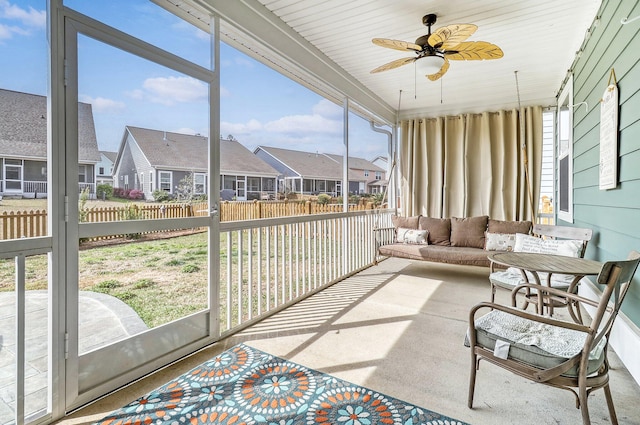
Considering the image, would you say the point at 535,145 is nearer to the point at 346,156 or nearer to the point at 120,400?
the point at 346,156

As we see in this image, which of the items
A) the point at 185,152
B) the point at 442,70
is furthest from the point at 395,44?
the point at 185,152

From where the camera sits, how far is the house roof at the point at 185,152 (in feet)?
6.98

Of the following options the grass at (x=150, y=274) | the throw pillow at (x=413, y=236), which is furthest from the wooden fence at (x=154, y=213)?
the throw pillow at (x=413, y=236)

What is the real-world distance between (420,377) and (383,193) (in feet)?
13.1

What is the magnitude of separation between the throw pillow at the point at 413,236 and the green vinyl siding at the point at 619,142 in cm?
181

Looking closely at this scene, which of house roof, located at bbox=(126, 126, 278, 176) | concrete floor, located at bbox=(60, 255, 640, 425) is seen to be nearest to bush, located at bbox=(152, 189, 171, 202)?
house roof, located at bbox=(126, 126, 278, 176)

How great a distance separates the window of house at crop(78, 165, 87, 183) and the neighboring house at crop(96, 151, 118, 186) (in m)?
0.07

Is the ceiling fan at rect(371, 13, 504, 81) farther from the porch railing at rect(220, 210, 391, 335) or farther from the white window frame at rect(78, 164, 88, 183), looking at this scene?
the white window frame at rect(78, 164, 88, 183)

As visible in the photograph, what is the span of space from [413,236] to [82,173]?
4160 millimetres

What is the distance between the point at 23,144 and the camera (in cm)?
157

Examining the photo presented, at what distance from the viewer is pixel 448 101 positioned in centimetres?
538

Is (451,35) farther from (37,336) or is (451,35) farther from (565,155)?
(37,336)

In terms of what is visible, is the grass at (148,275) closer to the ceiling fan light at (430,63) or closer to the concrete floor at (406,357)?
the concrete floor at (406,357)

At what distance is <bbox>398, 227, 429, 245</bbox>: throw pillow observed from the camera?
4.87m
